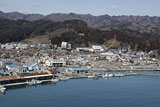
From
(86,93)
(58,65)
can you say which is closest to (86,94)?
(86,93)

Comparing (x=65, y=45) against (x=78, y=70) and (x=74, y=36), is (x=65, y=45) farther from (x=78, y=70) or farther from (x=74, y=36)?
(x=78, y=70)

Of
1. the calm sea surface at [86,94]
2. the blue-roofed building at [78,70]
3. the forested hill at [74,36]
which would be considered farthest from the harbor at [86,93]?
the forested hill at [74,36]

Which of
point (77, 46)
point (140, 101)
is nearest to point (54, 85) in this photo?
point (140, 101)

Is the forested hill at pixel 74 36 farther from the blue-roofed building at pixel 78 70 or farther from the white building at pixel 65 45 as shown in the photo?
the blue-roofed building at pixel 78 70

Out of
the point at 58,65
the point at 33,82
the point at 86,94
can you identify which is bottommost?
the point at 86,94

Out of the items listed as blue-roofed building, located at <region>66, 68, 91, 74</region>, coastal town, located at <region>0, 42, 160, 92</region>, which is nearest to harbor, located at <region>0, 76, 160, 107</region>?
coastal town, located at <region>0, 42, 160, 92</region>

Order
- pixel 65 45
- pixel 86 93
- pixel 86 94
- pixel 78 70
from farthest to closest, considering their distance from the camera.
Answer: pixel 65 45 → pixel 78 70 → pixel 86 93 → pixel 86 94
